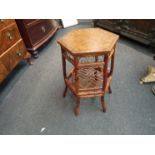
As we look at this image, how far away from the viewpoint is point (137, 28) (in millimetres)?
2104

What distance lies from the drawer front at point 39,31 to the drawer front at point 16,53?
0.95 feet

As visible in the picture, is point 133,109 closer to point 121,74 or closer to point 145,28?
point 121,74

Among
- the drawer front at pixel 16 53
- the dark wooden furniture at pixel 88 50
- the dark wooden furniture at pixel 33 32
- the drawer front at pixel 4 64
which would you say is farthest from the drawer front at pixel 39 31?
the dark wooden furniture at pixel 88 50

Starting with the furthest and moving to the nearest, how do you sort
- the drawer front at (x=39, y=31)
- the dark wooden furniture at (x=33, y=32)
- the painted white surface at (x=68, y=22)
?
the painted white surface at (x=68, y=22)
the drawer front at (x=39, y=31)
the dark wooden furniture at (x=33, y=32)

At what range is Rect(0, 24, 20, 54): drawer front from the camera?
145 centimetres

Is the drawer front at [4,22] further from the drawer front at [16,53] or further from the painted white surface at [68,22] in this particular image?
the painted white surface at [68,22]

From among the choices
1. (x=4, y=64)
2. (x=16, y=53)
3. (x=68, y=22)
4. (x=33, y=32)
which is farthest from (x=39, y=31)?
(x=68, y=22)

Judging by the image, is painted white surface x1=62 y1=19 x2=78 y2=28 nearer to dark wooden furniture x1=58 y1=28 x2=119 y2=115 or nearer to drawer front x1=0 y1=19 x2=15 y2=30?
drawer front x1=0 y1=19 x2=15 y2=30

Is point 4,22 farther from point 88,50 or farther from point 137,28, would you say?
point 137,28

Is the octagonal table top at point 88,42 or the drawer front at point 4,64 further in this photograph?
the drawer front at point 4,64

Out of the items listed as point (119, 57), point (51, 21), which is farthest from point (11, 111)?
point (51, 21)

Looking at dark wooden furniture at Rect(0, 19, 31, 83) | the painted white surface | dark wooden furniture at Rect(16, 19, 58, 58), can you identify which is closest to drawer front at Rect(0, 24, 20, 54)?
dark wooden furniture at Rect(0, 19, 31, 83)

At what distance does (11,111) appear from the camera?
4.51 feet

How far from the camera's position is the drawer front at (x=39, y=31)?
2.01m
